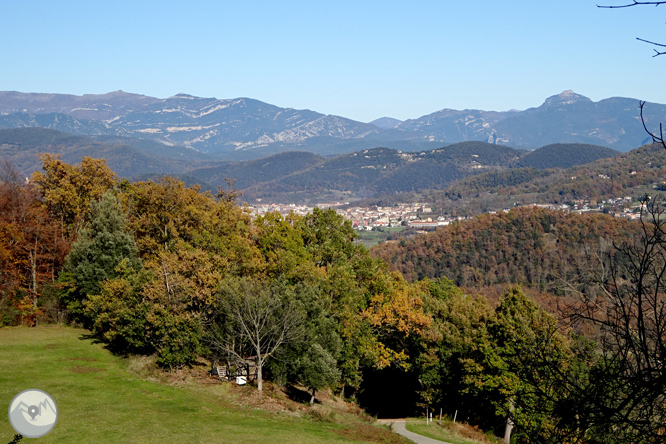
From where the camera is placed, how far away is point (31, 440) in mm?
17203

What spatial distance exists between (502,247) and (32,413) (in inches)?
5081

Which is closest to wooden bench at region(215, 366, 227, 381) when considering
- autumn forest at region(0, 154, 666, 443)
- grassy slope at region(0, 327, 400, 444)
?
autumn forest at region(0, 154, 666, 443)

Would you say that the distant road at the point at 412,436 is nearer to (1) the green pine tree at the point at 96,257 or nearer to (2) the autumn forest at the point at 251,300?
(2) the autumn forest at the point at 251,300

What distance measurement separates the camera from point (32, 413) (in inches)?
215

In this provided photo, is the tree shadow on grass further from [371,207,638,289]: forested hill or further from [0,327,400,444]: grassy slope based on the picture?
[371,207,638,289]: forested hill

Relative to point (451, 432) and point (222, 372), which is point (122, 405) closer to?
point (222, 372)

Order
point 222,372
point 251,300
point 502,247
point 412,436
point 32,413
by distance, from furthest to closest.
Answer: point 502,247 < point 222,372 < point 251,300 < point 412,436 < point 32,413

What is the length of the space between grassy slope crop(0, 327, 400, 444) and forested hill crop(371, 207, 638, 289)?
8584 centimetres

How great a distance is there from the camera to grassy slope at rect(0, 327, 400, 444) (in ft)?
63.7

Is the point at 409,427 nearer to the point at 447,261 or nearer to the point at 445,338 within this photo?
the point at 445,338

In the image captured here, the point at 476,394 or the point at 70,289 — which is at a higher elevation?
the point at 70,289

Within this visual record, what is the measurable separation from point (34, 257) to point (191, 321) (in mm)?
16449

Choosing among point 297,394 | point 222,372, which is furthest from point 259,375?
point 297,394

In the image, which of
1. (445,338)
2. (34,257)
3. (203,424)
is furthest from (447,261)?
(203,424)
